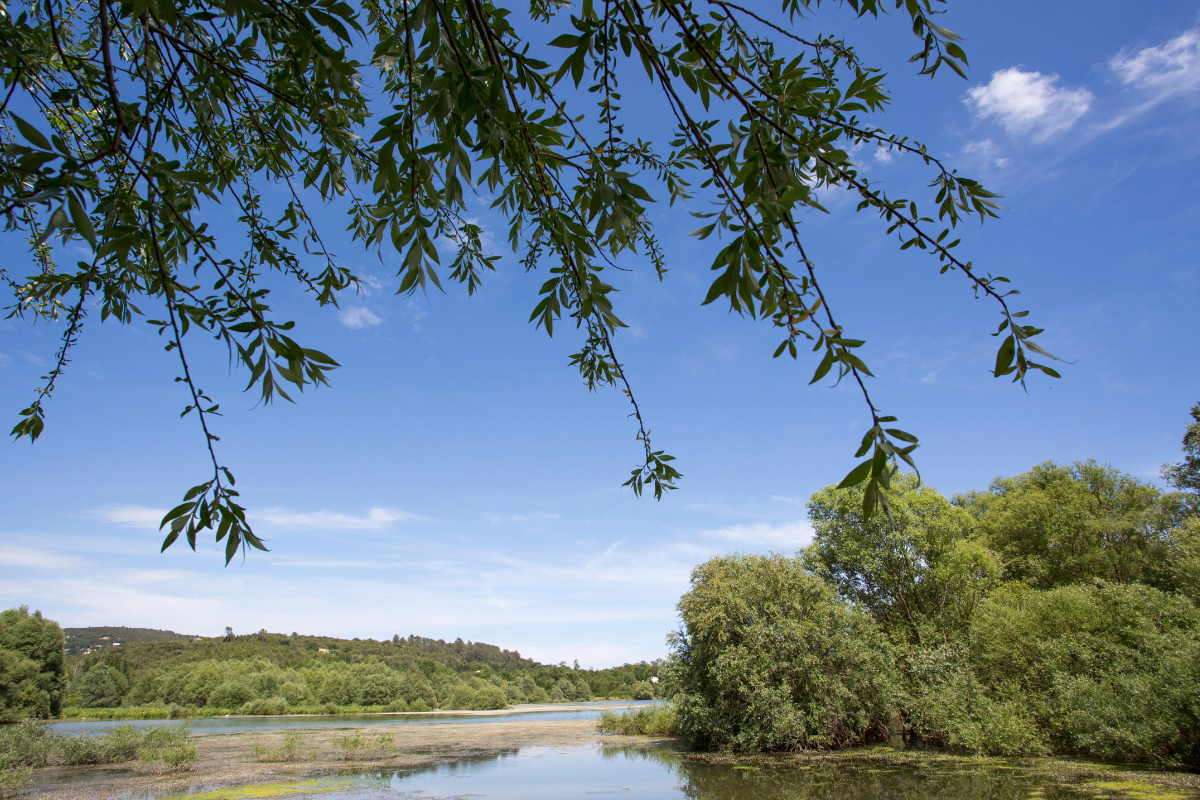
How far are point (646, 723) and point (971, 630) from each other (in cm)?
1512

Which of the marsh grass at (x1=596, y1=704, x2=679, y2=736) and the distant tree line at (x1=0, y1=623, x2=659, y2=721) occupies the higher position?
the marsh grass at (x1=596, y1=704, x2=679, y2=736)

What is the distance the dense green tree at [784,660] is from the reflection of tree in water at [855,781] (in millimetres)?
1303

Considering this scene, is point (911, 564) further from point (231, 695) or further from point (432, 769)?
point (231, 695)

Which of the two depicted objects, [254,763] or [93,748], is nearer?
[254,763]

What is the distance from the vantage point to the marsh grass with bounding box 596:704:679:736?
24.4 metres

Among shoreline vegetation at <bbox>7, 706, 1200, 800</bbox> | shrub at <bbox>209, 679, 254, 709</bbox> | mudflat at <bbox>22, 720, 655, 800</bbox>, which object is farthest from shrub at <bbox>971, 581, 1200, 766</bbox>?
shrub at <bbox>209, 679, 254, 709</bbox>

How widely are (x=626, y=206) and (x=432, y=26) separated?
1.77 ft

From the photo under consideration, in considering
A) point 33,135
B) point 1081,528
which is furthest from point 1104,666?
point 33,135

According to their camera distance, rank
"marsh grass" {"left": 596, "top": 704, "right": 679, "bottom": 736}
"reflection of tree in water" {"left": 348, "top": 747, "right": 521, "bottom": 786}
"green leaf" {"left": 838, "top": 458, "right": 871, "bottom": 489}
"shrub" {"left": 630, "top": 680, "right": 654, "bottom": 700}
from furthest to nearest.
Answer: "shrub" {"left": 630, "top": 680, "right": 654, "bottom": 700}, "marsh grass" {"left": 596, "top": 704, "right": 679, "bottom": 736}, "reflection of tree in water" {"left": 348, "top": 747, "right": 521, "bottom": 786}, "green leaf" {"left": 838, "top": 458, "right": 871, "bottom": 489}

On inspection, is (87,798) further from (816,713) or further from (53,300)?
(816,713)

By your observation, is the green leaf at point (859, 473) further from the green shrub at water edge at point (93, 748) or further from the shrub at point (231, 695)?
the shrub at point (231, 695)

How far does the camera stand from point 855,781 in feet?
39.5

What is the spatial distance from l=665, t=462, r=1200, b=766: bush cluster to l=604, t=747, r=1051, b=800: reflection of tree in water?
160cm

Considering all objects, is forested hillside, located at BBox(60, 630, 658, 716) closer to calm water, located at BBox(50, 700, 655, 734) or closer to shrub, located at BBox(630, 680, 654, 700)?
shrub, located at BBox(630, 680, 654, 700)
